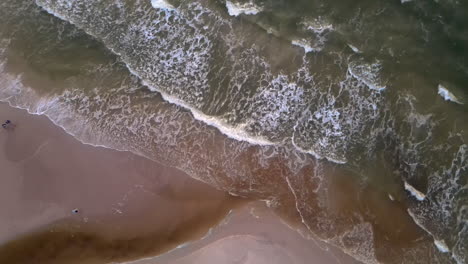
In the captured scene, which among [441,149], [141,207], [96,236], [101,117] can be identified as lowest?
[96,236]

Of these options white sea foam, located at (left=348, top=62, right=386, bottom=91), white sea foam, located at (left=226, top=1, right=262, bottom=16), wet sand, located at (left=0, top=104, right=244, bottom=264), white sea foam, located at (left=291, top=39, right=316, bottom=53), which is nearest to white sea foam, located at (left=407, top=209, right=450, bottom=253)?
white sea foam, located at (left=348, top=62, right=386, bottom=91)

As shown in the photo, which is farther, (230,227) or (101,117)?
(101,117)

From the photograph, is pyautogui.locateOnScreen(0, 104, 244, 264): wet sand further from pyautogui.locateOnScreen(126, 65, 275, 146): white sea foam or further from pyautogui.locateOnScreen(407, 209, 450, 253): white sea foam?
pyautogui.locateOnScreen(407, 209, 450, 253): white sea foam

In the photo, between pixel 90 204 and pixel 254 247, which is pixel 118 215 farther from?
pixel 254 247

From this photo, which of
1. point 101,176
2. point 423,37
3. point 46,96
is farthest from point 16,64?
point 423,37

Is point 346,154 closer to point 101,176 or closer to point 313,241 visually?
point 313,241

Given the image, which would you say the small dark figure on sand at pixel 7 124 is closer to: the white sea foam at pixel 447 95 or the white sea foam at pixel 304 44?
the white sea foam at pixel 304 44

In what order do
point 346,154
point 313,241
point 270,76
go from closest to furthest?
point 313,241
point 346,154
point 270,76
